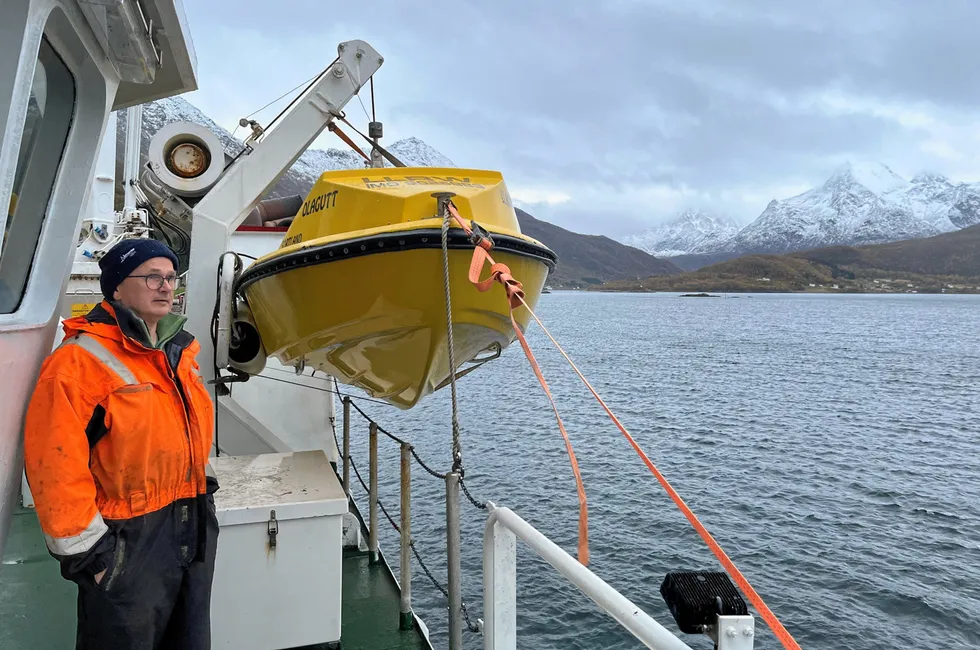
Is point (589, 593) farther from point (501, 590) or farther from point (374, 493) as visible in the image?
point (374, 493)

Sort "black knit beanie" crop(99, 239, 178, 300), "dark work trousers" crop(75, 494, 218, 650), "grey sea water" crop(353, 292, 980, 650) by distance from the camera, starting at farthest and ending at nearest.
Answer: "grey sea water" crop(353, 292, 980, 650)
"black knit beanie" crop(99, 239, 178, 300)
"dark work trousers" crop(75, 494, 218, 650)

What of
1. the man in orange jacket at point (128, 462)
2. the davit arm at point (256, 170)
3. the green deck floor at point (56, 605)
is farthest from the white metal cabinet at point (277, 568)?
the davit arm at point (256, 170)

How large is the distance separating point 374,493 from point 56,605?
1.90 m

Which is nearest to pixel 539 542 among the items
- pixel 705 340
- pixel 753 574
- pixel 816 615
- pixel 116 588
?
pixel 116 588

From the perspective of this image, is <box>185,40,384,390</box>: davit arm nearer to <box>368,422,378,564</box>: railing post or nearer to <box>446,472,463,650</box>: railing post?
<box>368,422,378,564</box>: railing post

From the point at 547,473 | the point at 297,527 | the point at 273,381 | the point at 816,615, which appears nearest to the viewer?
the point at 297,527

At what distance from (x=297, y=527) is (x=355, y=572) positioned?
1714 millimetres

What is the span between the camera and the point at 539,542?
1974 millimetres

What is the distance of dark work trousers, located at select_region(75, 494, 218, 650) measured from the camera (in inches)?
82.4

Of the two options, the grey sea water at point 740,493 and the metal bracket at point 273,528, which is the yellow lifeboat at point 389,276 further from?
the grey sea water at point 740,493

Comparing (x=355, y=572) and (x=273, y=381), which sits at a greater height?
(x=273, y=381)

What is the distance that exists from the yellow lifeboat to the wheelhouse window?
1441 millimetres

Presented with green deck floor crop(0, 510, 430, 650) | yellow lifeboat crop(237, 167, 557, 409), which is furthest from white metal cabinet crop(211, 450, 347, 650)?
yellow lifeboat crop(237, 167, 557, 409)

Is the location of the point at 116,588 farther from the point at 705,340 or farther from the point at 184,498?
the point at 705,340
